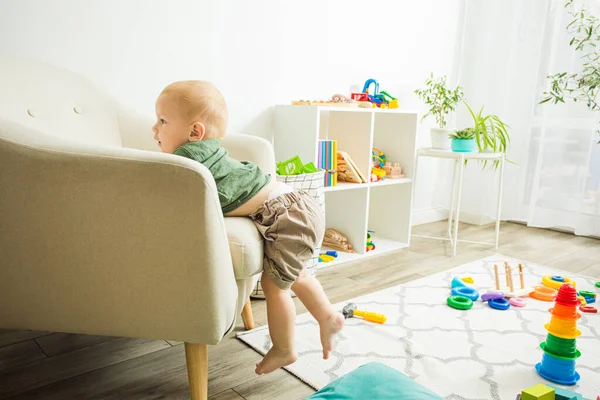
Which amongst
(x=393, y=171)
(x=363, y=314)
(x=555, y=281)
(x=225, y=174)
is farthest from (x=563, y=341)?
(x=393, y=171)

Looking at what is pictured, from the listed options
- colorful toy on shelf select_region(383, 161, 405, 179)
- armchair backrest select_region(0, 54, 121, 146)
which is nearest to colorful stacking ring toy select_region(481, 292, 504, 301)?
colorful toy on shelf select_region(383, 161, 405, 179)

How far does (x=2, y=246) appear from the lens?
113 centimetres

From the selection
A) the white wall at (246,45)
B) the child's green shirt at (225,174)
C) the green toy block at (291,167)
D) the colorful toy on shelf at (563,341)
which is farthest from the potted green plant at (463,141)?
the child's green shirt at (225,174)

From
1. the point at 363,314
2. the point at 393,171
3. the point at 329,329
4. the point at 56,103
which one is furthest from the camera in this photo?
the point at 393,171

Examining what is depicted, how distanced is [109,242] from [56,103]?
79 centimetres

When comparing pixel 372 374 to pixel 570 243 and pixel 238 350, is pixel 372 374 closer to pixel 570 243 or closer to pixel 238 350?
pixel 238 350

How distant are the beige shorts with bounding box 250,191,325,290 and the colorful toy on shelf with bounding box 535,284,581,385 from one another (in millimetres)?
752

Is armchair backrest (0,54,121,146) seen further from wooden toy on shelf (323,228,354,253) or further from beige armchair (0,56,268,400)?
wooden toy on shelf (323,228,354,253)

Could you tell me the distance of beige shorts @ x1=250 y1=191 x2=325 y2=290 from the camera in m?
1.32

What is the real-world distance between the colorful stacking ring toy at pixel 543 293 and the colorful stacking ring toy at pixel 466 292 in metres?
0.26

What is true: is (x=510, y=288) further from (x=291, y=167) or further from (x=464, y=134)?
(x=291, y=167)

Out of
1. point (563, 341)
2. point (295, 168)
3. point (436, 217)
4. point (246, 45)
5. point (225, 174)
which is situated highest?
point (246, 45)

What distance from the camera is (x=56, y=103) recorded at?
1.66 metres

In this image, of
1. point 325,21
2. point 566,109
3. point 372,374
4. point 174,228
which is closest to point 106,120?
point 174,228
